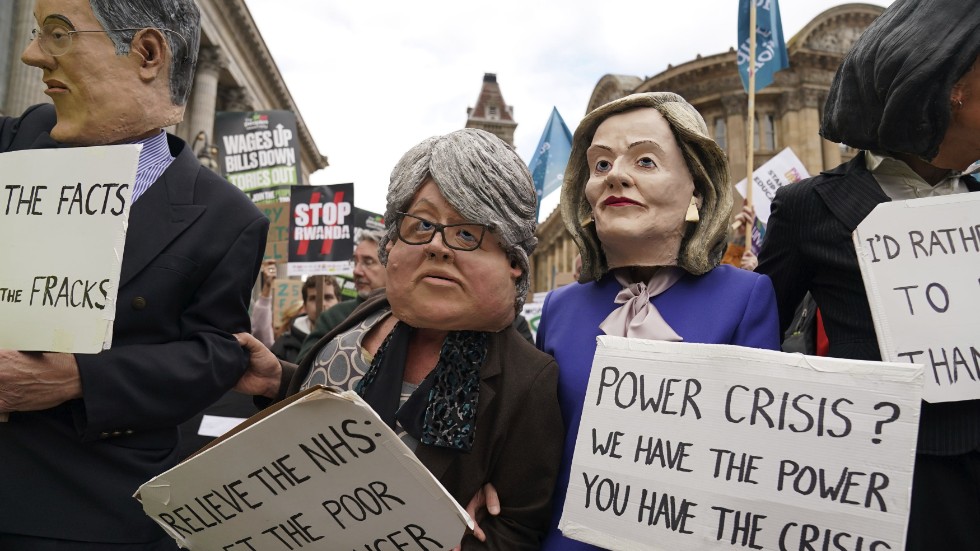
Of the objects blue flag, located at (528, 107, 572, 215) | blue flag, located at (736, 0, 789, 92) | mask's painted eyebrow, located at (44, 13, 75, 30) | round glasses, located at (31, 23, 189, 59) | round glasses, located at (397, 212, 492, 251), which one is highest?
blue flag, located at (736, 0, 789, 92)

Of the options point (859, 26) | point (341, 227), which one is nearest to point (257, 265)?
point (341, 227)

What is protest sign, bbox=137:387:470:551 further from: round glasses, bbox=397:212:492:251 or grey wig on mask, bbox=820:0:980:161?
grey wig on mask, bbox=820:0:980:161

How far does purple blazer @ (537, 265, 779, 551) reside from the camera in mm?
1853

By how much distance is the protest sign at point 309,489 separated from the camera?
1.46m

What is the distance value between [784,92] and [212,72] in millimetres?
20530

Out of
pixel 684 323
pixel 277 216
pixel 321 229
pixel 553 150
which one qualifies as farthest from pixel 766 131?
pixel 684 323

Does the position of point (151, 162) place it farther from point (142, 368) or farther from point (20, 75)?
point (20, 75)

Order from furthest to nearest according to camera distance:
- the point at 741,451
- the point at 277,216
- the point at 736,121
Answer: the point at 736,121 < the point at 277,216 < the point at 741,451

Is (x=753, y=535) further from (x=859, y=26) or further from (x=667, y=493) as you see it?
(x=859, y=26)

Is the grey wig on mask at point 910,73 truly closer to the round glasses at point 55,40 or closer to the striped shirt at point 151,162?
the striped shirt at point 151,162

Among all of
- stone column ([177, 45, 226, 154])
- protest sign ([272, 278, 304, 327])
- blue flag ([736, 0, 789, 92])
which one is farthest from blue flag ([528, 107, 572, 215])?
stone column ([177, 45, 226, 154])

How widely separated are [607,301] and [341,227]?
708 cm

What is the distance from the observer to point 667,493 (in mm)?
1518

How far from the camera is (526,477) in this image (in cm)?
178
